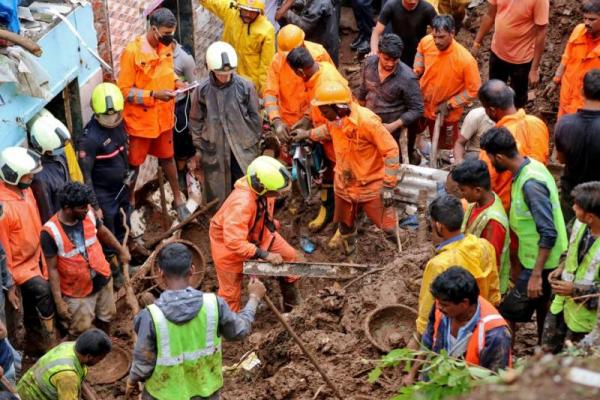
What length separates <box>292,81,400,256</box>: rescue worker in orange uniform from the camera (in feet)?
28.9

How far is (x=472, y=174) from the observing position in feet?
20.8

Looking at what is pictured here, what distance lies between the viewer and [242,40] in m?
11.1

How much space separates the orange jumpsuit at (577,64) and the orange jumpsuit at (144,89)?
419 centimetres

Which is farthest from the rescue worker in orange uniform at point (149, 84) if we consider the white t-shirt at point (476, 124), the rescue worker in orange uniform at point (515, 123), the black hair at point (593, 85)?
the black hair at point (593, 85)

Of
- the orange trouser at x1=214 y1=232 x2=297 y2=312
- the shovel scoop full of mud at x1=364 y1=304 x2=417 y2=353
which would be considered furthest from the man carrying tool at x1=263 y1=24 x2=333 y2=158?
the shovel scoop full of mud at x1=364 y1=304 x2=417 y2=353

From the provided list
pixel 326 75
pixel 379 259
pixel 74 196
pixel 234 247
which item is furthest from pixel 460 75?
pixel 74 196

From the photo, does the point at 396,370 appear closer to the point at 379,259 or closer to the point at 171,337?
the point at 171,337

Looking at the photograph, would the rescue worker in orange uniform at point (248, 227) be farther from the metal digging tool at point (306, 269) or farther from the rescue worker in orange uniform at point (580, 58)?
the rescue worker in orange uniform at point (580, 58)

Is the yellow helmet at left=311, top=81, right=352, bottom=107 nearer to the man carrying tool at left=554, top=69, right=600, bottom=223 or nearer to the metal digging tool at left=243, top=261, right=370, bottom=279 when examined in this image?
the metal digging tool at left=243, top=261, right=370, bottom=279

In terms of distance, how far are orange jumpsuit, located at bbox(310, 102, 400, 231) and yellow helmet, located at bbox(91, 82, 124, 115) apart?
2069 millimetres

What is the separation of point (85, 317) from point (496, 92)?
4.20m

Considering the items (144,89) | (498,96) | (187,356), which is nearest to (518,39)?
(498,96)

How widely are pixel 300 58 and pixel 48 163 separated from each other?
2.83 meters

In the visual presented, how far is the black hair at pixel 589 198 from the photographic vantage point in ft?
19.1
